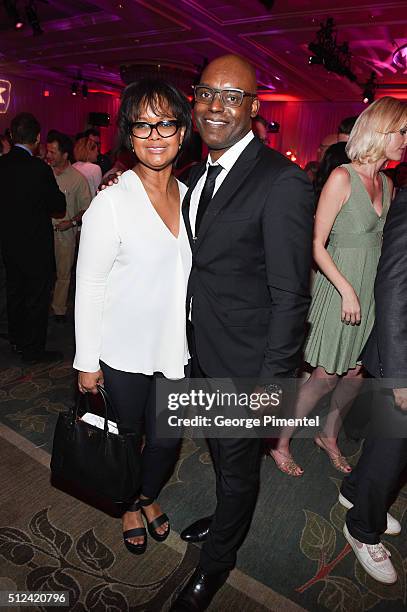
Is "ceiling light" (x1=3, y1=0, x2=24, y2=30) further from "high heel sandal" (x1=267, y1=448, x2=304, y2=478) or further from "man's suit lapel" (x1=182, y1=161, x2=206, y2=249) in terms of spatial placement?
"high heel sandal" (x1=267, y1=448, x2=304, y2=478)

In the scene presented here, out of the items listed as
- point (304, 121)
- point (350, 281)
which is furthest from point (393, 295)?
point (304, 121)

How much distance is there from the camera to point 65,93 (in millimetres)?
15398

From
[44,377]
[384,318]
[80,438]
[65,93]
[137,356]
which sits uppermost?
[65,93]

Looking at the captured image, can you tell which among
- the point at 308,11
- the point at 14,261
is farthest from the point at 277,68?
the point at 14,261

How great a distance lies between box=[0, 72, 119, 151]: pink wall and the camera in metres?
13.9

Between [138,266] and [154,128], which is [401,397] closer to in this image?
[138,266]

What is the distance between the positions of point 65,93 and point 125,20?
27.6 ft

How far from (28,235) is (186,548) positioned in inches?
97.1

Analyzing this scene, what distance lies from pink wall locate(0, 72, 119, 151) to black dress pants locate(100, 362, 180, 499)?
1313 centimetres

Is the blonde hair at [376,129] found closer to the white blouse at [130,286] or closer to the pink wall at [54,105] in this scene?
the white blouse at [130,286]

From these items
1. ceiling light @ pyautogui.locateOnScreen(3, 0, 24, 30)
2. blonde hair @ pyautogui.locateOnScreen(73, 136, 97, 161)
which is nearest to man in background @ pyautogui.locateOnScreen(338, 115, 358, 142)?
blonde hair @ pyautogui.locateOnScreen(73, 136, 97, 161)

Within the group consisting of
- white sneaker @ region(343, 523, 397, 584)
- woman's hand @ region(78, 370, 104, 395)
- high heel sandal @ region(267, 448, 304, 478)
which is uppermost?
woman's hand @ region(78, 370, 104, 395)

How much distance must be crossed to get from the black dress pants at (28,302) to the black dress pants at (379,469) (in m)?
2.66

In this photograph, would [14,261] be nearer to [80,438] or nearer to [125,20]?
[80,438]
